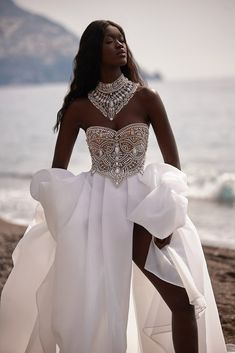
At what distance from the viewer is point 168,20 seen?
26.4 meters

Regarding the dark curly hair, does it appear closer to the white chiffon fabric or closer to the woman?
the woman

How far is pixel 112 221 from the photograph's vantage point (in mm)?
2648

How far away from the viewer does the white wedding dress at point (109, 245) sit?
2.56m

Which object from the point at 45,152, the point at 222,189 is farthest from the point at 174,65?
the point at 222,189

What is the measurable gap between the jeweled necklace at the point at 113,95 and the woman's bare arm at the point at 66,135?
10 centimetres

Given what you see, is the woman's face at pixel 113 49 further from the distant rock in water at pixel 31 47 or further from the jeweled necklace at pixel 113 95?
the distant rock in water at pixel 31 47

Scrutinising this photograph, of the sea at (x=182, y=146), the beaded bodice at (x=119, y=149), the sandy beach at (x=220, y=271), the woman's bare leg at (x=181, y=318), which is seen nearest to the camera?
the woman's bare leg at (x=181, y=318)

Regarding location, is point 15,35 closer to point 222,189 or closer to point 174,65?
point 174,65

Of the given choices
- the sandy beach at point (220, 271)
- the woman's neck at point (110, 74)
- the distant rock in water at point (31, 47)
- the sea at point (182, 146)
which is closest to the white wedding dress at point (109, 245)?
the woman's neck at point (110, 74)

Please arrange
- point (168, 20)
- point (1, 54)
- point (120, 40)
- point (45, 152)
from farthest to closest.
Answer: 1. point (1, 54)
2. point (168, 20)
3. point (45, 152)
4. point (120, 40)

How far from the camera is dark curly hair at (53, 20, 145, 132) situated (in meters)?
2.67

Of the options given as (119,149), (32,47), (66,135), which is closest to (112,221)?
(119,149)

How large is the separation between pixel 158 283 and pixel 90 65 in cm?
91

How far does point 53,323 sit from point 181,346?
52 cm
